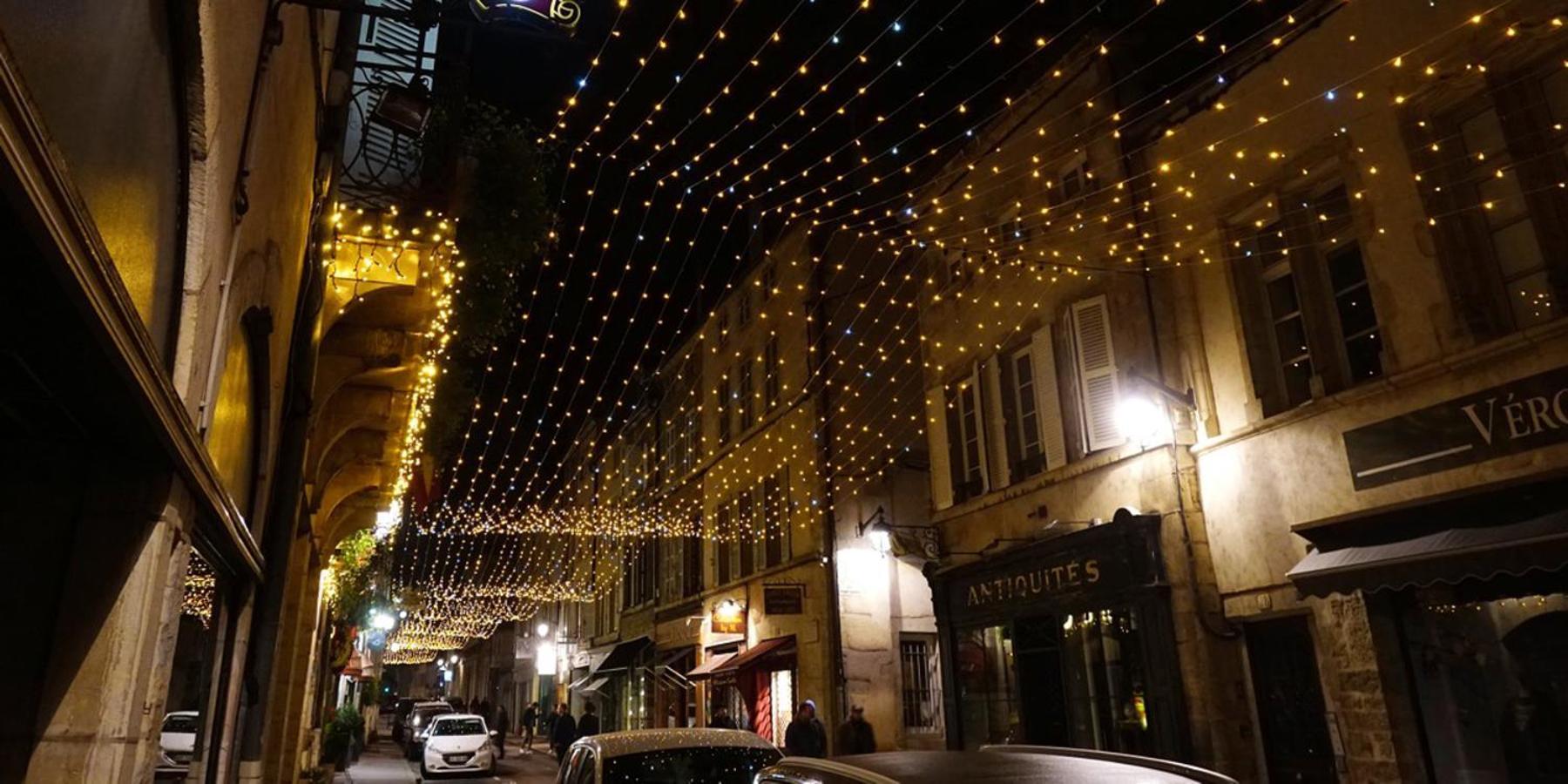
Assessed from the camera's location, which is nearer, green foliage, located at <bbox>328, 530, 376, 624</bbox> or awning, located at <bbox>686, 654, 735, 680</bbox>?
green foliage, located at <bbox>328, 530, 376, 624</bbox>

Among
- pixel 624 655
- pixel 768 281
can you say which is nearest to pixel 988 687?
pixel 768 281

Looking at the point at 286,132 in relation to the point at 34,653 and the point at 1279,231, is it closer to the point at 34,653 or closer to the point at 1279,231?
the point at 34,653

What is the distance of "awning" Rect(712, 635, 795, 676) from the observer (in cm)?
1917

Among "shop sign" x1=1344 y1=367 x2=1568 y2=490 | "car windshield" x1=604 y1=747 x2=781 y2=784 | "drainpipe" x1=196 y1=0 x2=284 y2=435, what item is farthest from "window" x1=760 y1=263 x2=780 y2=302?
"drainpipe" x1=196 y1=0 x2=284 y2=435

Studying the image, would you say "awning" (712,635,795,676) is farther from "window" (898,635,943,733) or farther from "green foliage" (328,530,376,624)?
"green foliage" (328,530,376,624)

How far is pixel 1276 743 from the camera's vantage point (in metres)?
9.48

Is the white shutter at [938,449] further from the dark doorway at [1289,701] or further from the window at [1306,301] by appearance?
the window at [1306,301]

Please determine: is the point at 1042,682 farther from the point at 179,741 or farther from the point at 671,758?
the point at 179,741

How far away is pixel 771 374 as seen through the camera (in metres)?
22.0

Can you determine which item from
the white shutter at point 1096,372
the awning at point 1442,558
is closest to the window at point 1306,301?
the awning at point 1442,558

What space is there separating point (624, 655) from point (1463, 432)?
26804mm

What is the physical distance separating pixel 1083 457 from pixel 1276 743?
386 cm

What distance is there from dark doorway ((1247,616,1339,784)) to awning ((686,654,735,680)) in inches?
520

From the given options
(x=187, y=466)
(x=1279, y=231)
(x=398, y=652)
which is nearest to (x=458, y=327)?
(x=187, y=466)
